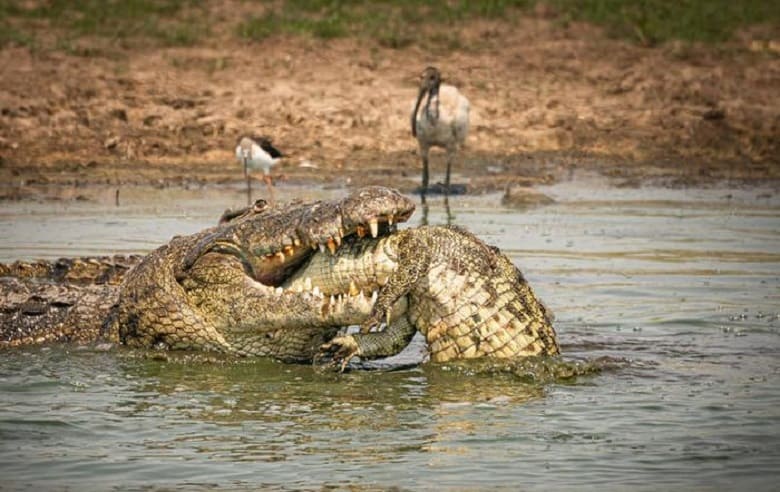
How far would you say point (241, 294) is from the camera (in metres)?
6.25

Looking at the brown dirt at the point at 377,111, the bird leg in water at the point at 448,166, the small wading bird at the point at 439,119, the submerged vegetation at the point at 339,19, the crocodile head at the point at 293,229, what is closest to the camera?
the crocodile head at the point at 293,229

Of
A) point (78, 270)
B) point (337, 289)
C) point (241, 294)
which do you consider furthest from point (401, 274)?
point (78, 270)

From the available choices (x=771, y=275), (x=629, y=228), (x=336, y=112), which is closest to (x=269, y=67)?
(x=336, y=112)

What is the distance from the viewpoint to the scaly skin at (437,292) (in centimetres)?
587

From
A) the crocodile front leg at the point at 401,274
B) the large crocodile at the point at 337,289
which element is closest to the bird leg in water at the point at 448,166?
the large crocodile at the point at 337,289

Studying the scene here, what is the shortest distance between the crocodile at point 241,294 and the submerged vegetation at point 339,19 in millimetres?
11778

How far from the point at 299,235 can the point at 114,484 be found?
1.49 meters

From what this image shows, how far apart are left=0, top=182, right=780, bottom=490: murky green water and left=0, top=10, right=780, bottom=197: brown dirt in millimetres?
7212

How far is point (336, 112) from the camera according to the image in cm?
1681

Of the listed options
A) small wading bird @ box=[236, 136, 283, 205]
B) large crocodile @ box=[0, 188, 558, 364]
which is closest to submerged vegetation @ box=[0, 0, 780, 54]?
small wading bird @ box=[236, 136, 283, 205]

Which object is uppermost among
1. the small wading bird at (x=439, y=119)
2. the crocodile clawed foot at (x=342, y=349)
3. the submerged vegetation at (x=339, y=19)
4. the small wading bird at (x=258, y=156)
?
the submerged vegetation at (x=339, y=19)

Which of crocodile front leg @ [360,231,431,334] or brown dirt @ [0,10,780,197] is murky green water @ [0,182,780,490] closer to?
crocodile front leg @ [360,231,431,334]

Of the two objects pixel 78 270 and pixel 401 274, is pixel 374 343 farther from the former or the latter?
pixel 78 270

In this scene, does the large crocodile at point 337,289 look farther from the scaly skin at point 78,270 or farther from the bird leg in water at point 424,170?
the bird leg in water at point 424,170
